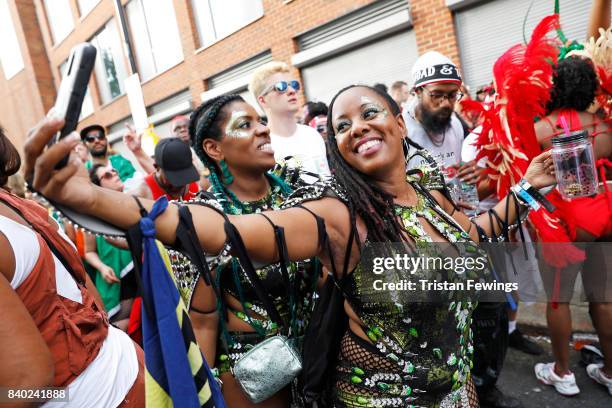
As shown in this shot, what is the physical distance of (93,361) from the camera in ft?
4.53

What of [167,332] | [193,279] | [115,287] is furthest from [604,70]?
[115,287]

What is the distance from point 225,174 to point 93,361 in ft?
3.40

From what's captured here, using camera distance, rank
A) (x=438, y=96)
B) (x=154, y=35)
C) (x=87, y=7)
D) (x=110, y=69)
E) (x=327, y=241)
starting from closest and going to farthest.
Result: 1. (x=327, y=241)
2. (x=438, y=96)
3. (x=87, y=7)
4. (x=154, y=35)
5. (x=110, y=69)

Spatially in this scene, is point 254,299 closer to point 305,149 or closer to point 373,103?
point 373,103

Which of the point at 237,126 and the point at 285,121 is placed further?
the point at 285,121

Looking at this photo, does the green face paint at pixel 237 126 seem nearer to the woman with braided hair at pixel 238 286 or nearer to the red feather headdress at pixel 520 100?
the woman with braided hair at pixel 238 286

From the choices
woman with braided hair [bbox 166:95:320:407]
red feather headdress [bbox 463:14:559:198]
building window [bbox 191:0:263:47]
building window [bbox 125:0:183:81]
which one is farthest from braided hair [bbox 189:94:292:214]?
building window [bbox 125:0:183:81]

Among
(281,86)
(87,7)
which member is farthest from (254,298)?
(87,7)

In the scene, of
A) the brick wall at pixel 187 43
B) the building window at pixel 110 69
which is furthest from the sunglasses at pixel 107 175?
the building window at pixel 110 69

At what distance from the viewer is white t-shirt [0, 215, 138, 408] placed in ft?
3.88

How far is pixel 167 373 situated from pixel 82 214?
1.41 feet

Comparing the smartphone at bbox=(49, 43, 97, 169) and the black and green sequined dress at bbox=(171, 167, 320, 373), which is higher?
the smartphone at bbox=(49, 43, 97, 169)

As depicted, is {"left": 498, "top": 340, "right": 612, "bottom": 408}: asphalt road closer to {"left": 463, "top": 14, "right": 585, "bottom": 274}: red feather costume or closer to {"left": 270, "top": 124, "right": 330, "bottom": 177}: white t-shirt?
{"left": 463, "top": 14, "right": 585, "bottom": 274}: red feather costume

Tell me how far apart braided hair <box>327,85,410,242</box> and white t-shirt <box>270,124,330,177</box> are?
1.43m
